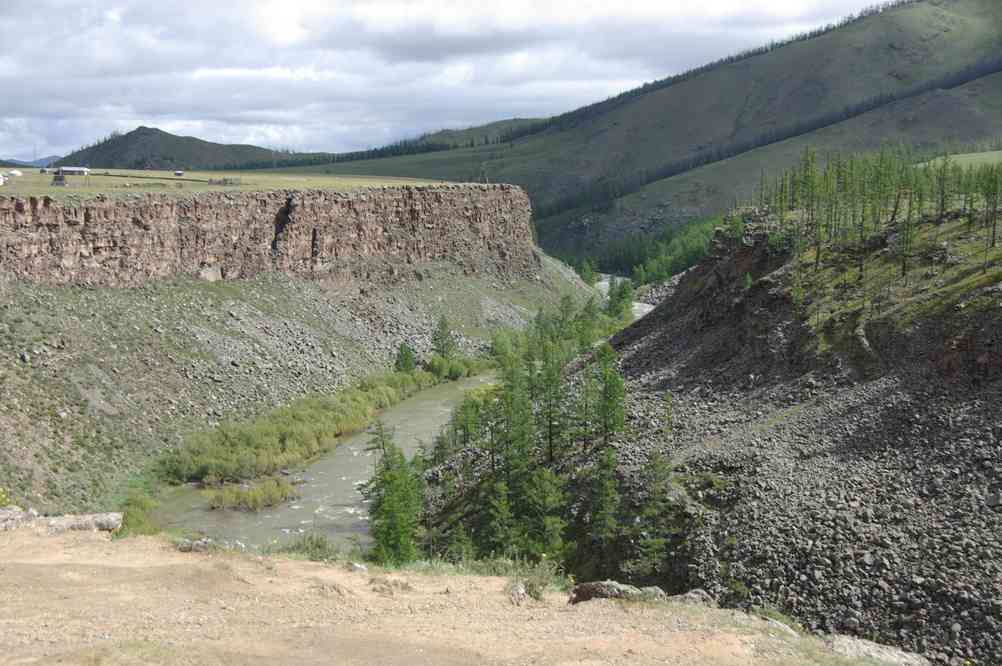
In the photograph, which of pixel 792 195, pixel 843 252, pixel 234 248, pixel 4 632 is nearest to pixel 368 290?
pixel 234 248

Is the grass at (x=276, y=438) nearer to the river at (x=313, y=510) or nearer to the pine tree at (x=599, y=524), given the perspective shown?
the river at (x=313, y=510)

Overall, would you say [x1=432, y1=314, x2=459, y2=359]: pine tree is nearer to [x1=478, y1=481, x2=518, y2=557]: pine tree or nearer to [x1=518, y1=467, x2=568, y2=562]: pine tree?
[x1=518, y1=467, x2=568, y2=562]: pine tree

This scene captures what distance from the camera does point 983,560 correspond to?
112ft

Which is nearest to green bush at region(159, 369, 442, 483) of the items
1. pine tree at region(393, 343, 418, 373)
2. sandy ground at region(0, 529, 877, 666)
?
pine tree at region(393, 343, 418, 373)

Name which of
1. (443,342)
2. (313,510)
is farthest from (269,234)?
(313,510)

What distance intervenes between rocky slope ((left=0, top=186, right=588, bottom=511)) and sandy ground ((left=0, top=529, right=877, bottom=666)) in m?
25.4

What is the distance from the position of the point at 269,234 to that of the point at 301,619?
7409 cm

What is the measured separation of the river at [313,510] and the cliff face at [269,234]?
81.8 ft

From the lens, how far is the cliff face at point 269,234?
72438mm

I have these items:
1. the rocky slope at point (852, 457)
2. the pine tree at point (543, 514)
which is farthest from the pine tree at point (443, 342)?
the pine tree at point (543, 514)

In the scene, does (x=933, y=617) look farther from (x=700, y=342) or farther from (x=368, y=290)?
(x=368, y=290)

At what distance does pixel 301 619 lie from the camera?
25078mm

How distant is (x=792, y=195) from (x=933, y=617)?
2550 inches

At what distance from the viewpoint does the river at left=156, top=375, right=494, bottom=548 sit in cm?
5222
